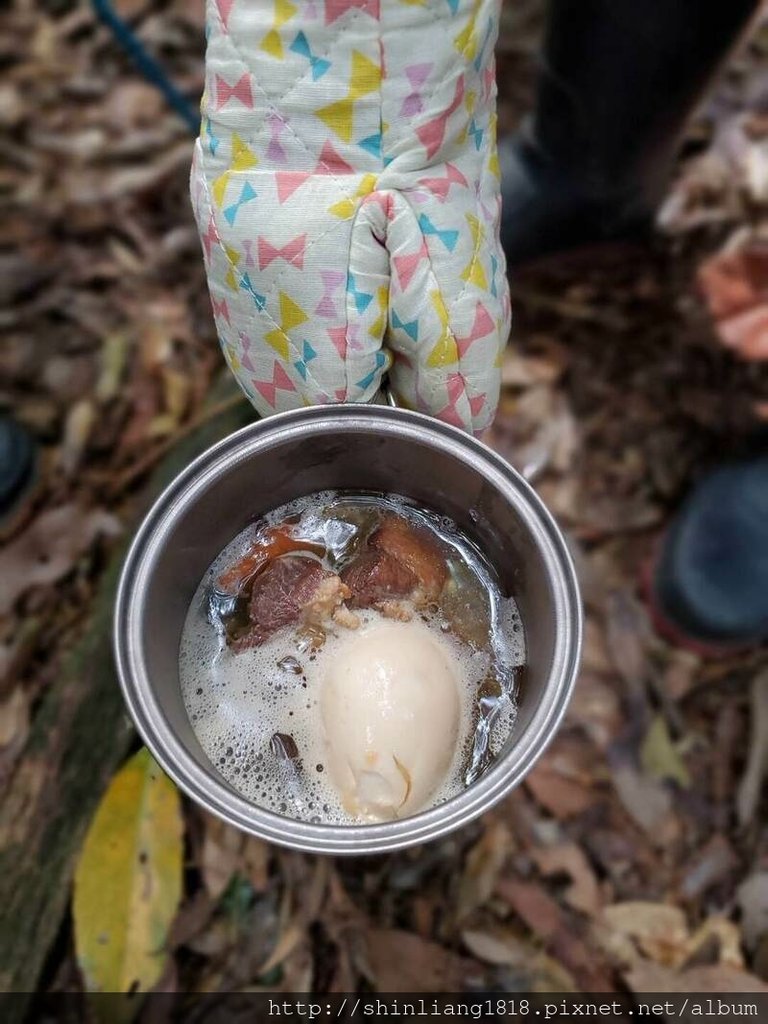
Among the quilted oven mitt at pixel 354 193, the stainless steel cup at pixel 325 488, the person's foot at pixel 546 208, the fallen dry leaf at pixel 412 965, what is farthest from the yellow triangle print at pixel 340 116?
the fallen dry leaf at pixel 412 965

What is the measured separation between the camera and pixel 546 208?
1.45m

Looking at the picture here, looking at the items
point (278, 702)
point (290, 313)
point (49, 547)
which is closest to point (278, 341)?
point (290, 313)

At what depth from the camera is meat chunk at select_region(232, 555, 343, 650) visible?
907 mm

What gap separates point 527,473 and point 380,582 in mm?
205

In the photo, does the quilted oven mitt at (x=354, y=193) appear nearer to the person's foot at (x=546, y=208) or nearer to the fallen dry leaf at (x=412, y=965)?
the person's foot at (x=546, y=208)

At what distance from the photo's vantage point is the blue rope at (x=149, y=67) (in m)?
1.48

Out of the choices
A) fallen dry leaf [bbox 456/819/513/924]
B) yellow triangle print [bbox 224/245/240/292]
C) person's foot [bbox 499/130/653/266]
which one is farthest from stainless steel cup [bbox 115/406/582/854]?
person's foot [bbox 499/130/653/266]

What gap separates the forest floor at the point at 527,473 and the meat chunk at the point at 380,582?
0.63 feet

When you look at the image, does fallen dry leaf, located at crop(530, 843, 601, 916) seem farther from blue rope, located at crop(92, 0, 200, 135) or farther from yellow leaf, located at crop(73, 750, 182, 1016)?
blue rope, located at crop(92, 0, 200, 135)

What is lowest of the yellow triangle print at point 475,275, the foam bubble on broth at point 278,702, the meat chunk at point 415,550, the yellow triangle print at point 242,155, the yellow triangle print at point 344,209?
the foam bubble on broth at point 278,702

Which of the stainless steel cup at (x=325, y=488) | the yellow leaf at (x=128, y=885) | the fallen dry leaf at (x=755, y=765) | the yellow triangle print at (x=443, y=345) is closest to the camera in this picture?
the stainless steel cup at (x=325, y=488)

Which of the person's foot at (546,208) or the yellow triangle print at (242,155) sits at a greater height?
the yellow triangle print at (242,155)

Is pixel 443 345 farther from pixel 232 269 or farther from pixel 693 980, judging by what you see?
pixel 693 980

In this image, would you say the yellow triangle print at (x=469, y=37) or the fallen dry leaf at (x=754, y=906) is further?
the fallen dry leaf at (x=754, y=906)
